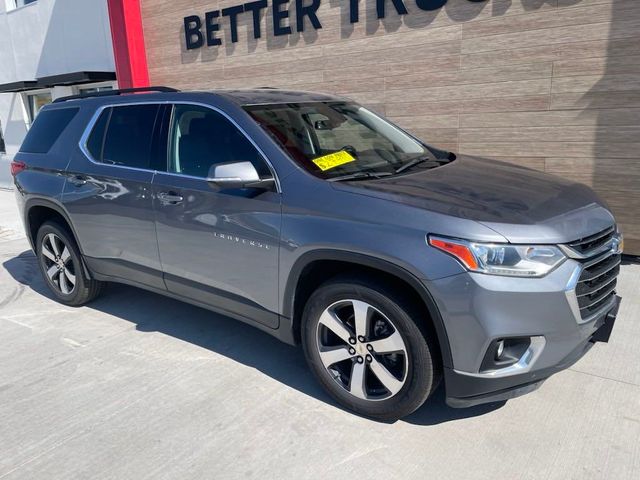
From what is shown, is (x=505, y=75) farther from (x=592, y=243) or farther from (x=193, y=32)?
(x=193, y=32)

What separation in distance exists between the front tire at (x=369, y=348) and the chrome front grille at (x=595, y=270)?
2.44 ft

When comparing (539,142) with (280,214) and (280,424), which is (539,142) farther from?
(280,424)

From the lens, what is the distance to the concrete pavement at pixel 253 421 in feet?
8.36

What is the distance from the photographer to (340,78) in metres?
6.93

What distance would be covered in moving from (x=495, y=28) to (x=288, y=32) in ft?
9.52

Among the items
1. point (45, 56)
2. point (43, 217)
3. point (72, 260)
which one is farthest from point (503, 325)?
point (45, 56)

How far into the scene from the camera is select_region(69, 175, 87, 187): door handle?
4.12m

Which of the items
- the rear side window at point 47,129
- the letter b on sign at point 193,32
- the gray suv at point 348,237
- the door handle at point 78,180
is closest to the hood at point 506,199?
the gray suv at point 348,237

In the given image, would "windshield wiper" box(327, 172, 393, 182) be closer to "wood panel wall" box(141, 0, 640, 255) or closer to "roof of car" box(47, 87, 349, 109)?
"roof of car" box(47, 87, 349, 109)

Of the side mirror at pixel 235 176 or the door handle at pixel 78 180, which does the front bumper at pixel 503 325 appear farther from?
the door handle at pixel 78 180

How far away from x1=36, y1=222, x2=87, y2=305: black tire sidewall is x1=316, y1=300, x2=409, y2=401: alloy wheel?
2566 mm

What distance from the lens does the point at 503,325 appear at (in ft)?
7.68

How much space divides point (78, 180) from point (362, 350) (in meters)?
2.74

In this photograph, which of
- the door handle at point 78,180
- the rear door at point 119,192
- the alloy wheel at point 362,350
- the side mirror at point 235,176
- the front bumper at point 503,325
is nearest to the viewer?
the front bumper at point 503,325
